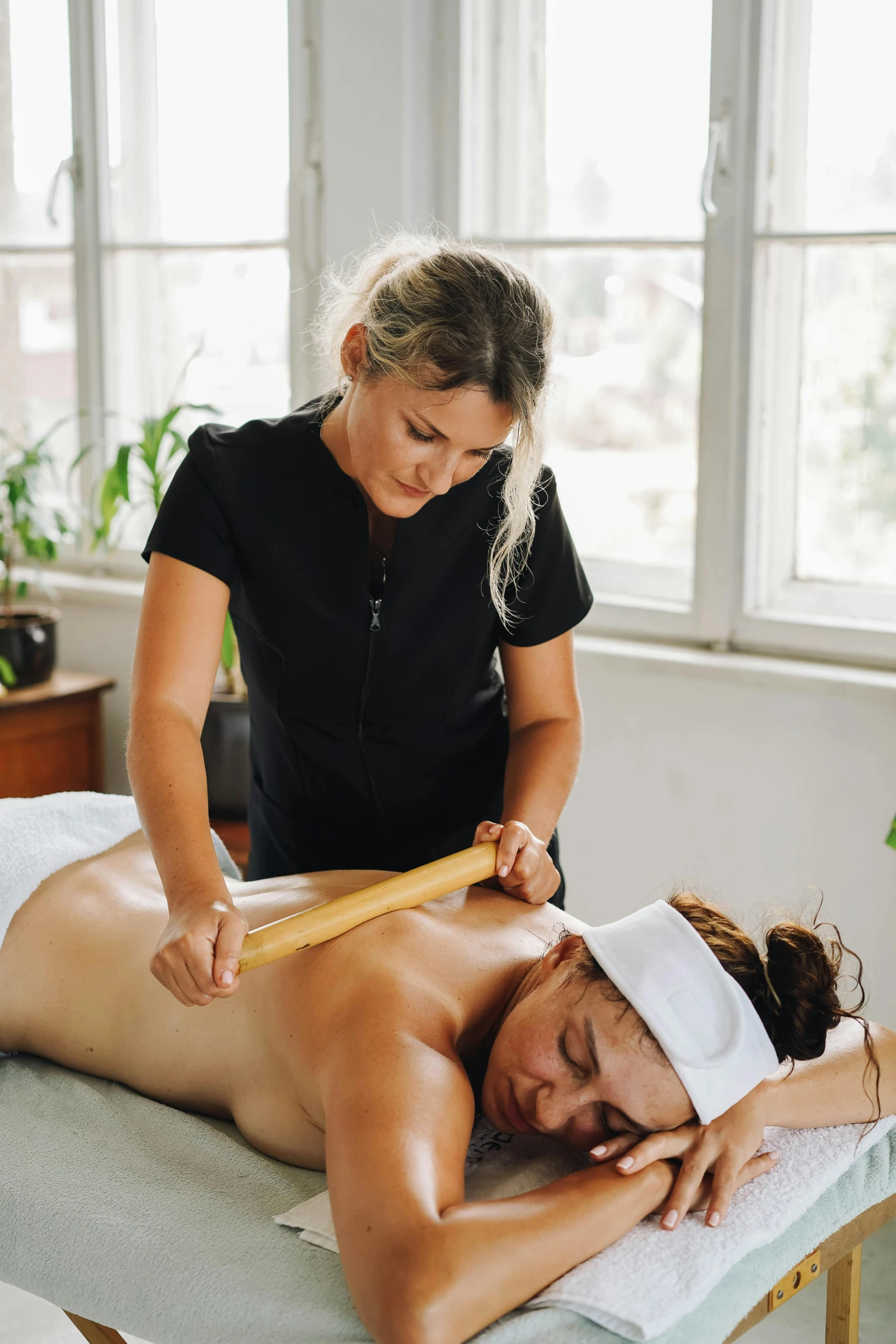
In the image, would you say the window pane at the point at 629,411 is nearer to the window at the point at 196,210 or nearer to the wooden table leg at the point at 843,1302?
the window at the point at 196,210

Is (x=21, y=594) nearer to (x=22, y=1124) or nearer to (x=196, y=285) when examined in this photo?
(x=196, y=285)

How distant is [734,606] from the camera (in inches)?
106

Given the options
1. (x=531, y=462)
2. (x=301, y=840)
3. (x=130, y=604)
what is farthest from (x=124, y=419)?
(x=531, y=462)

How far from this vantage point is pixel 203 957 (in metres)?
Result: 1.26

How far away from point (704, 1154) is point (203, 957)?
513 mm

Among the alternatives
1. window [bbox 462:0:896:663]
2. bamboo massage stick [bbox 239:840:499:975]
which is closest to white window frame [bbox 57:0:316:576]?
window [bbox 462:0:896:663]

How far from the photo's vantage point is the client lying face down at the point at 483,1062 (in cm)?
112

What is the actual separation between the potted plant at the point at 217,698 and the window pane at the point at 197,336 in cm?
16

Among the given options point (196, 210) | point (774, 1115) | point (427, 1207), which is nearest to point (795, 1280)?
point (774, 1115)

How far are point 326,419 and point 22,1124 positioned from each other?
890 millimetres

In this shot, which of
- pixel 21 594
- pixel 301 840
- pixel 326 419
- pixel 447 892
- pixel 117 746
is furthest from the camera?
pixel 117 746

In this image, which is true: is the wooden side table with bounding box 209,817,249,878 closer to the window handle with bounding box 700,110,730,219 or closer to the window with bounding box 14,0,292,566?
the window with bounding box 14,0,292,566

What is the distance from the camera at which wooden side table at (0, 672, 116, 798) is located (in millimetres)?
3264

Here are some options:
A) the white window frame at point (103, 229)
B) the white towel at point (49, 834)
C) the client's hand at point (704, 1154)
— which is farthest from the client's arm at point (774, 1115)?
the white window frame at point (103, 229)
